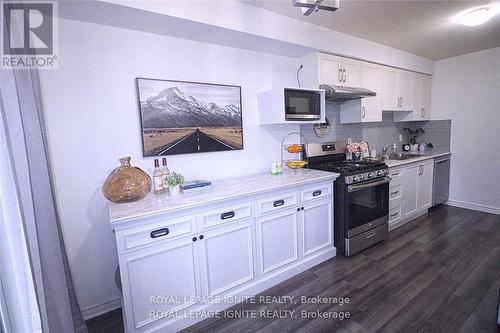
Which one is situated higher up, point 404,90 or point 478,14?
point 478,14

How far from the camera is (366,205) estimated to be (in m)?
2.75

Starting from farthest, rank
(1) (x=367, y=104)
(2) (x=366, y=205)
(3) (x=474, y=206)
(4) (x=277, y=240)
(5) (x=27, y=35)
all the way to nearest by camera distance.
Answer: (3) (x=474, y=206) → (1) (x=367, y=104) → (2) (x=366, y=205) → (4) (x=277, y=240) → (5) (x=27, y=35)

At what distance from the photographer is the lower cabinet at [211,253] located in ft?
5.13

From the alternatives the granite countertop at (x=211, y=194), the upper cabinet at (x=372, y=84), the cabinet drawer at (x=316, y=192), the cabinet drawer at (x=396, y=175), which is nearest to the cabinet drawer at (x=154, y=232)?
the granite countertop at (x=211, y=194)

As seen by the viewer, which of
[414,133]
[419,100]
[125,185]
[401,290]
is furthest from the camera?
[414,133]

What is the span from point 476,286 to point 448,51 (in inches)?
134

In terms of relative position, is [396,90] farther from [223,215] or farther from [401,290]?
[223,215]

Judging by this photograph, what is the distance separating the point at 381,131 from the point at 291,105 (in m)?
2.34

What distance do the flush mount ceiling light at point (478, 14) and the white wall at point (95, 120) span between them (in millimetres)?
2685

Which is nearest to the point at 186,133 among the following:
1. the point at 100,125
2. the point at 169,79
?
the point at 169,79

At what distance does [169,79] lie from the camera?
2.13 metres

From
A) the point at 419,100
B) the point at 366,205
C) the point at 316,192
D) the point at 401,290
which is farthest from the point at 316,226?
the point at 419,100

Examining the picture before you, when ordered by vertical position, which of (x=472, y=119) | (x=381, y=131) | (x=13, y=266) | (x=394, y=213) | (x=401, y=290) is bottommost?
(x=401, y=290)

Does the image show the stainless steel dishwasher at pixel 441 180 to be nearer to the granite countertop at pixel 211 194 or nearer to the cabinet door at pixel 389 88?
the cabinet door at pixel 389 88
